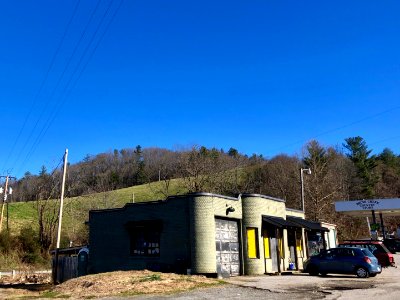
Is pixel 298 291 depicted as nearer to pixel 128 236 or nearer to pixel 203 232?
pixel 203 232

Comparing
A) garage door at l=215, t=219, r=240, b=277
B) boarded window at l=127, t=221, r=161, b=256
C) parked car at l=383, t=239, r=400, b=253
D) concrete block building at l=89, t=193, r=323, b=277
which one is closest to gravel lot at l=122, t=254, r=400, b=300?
garage door at l=215, t=219, r=240, b=277

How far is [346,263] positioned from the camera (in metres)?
22.6

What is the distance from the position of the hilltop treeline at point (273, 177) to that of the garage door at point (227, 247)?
36472 millimetres

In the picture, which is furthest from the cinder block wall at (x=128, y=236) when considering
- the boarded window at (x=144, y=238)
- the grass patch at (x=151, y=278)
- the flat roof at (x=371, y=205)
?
the flat roof at (x=371, y=205)

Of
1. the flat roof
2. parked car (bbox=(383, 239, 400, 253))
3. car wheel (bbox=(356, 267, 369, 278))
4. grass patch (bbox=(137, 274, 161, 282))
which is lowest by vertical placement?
car wheel (bbox=(356, 267, 369, 278))

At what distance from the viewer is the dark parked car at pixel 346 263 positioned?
2209 centimetres

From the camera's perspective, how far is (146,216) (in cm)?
2377

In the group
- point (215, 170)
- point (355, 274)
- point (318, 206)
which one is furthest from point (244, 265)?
point (215, 170)

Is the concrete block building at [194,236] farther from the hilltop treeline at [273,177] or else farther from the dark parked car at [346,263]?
the hilltop treeline at [273,177]

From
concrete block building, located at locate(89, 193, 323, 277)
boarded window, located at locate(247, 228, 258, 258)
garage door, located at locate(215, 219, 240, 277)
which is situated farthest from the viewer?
boarded window, located at locate(247, 228, 258, 258)

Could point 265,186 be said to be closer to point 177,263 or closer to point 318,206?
point 318,206

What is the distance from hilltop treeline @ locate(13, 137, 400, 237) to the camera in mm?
64000

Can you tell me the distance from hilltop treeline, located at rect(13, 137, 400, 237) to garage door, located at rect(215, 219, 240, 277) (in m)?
36.5

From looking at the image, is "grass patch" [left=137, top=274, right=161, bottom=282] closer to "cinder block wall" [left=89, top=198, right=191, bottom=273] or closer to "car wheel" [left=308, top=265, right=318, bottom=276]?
"cinder block wall" [left=89, top=198, right=191, bottom=273]
